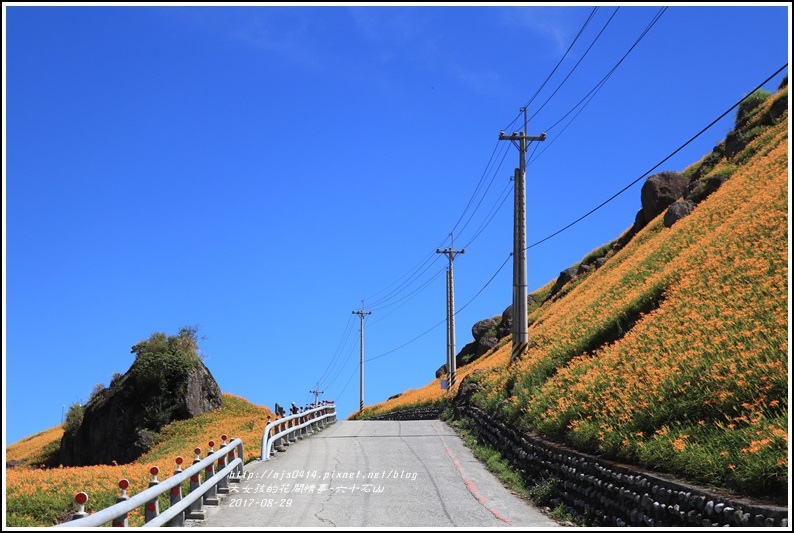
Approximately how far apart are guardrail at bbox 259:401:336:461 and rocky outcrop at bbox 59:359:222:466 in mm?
9738

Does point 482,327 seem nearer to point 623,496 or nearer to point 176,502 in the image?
point 623,496

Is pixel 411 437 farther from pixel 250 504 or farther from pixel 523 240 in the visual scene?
pixel 250 504

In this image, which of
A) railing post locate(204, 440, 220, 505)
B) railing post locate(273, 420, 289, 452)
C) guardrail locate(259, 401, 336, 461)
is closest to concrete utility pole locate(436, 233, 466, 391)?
guardrail locate(259, 401, 336, 461)

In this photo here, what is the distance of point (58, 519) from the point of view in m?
15.0

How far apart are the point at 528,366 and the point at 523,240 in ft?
20.7

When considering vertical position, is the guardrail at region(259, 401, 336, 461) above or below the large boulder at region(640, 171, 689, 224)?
below

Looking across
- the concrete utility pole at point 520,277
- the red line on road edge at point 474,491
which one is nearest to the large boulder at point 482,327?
the concrete utility pole at point 520,277

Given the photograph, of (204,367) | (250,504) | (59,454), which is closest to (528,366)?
(250,504)

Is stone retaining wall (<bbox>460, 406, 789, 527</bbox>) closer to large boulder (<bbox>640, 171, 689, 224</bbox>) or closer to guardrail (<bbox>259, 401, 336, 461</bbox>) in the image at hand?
guardrail (<bbox>259, 401, 336, 461</bbox>)

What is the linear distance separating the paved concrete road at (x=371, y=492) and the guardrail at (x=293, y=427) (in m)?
0.40

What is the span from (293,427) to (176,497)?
51.6 feet

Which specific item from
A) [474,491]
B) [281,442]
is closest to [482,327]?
Answer: [281,442]

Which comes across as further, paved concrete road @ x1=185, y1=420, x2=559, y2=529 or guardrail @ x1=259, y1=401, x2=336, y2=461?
guardrail @ x1=259, y1=401, x2=336, y2=461

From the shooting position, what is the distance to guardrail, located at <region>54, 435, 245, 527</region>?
8.72 m
